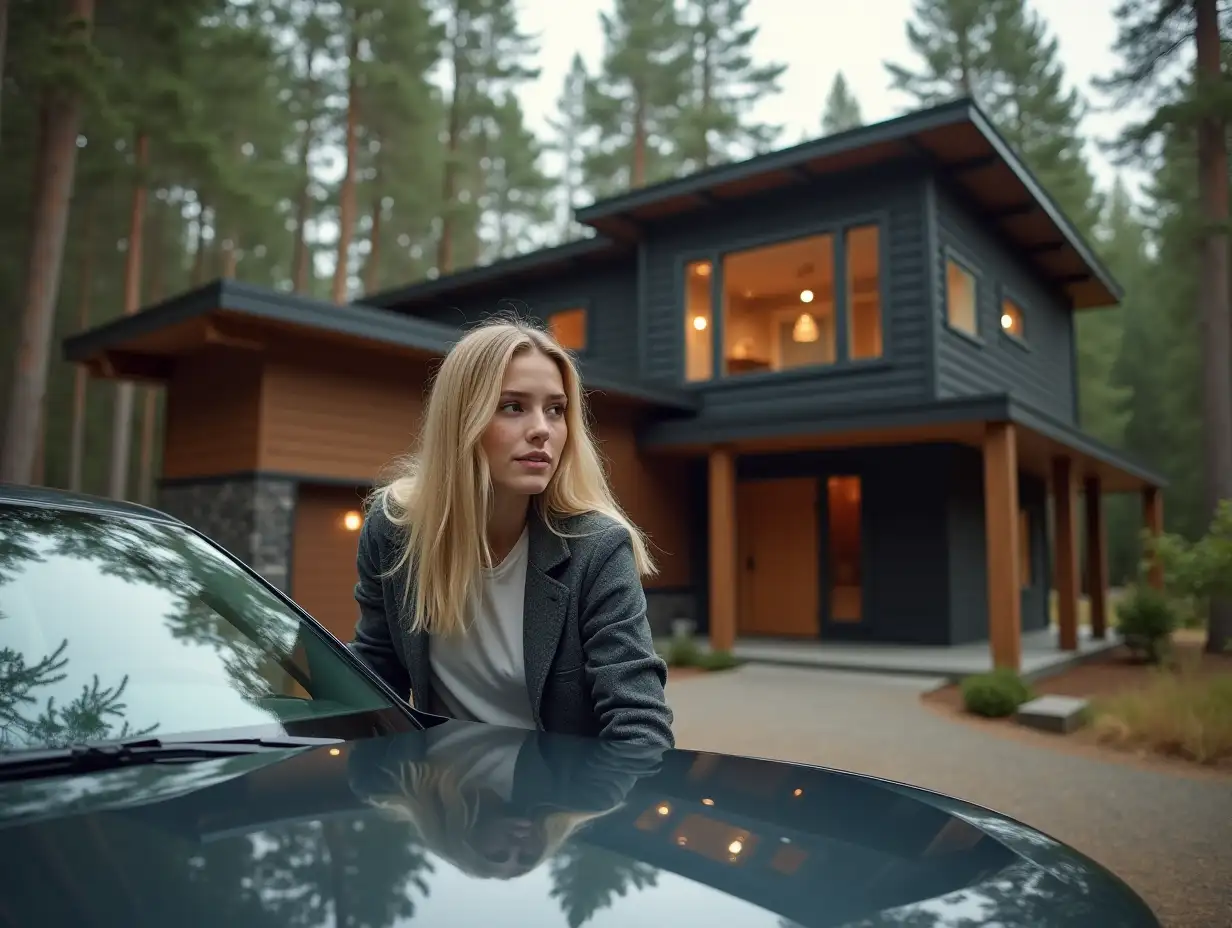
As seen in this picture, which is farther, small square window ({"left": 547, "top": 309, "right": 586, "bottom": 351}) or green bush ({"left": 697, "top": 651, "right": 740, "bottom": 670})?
small square window ({"left": 547, "top": 309, "right": 586, "bottom": 351})

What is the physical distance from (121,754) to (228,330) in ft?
23.1

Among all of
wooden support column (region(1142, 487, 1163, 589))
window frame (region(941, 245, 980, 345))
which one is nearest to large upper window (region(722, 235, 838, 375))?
window frame (region(941, 245, 980, 345))

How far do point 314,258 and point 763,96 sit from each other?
1752 cm

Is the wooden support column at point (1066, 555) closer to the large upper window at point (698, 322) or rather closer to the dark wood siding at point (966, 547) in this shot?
the dark wood siding at point (966, 547)

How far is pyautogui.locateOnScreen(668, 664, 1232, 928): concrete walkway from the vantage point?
369 centimetres

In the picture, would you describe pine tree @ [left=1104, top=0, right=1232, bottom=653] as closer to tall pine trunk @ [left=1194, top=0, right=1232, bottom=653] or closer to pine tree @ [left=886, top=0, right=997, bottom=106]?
tall pine trunk @ [left=1194, top=0, right=1232, bottom=653]

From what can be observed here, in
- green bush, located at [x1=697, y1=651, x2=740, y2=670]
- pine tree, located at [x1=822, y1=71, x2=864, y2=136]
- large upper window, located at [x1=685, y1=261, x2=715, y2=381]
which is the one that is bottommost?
green bush, located at [x1=697, y1=651, x2=740, y2=670]

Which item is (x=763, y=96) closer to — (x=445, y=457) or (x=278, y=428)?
(x=278, y=428)

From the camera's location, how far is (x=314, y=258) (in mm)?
32062

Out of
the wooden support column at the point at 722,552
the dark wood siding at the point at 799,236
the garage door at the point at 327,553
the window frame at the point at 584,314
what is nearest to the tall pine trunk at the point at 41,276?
the garage door at the point at 327,553

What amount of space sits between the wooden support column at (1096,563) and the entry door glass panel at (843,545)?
4.47 meters

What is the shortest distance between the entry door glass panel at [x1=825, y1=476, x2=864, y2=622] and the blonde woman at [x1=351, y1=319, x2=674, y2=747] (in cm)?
1093

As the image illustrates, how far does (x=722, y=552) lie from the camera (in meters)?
10.9

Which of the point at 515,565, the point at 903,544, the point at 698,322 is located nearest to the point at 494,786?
the point at 515,565
